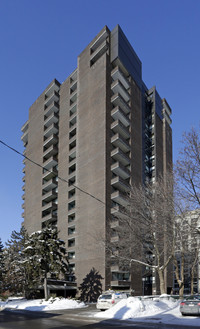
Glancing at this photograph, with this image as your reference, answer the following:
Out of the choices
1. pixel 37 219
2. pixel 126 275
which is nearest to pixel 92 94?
pixel 37 219

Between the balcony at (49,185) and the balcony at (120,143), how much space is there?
1598cm

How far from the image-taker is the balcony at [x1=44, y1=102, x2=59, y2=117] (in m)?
73.5

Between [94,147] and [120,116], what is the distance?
7948 millimetres

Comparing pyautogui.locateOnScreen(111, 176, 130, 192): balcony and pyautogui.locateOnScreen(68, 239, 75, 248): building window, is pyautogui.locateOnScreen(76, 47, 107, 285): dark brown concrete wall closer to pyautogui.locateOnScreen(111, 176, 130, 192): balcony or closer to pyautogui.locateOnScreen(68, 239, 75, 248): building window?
pyautogui.locateOnScreen(111, 176, 130, 192): balcony

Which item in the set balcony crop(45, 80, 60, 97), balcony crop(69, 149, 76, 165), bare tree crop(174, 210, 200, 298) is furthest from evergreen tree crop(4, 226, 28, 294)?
balcony crop(45, 80, 60, 97)

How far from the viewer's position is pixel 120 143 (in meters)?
60.2

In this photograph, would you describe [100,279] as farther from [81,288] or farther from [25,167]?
[25,167]

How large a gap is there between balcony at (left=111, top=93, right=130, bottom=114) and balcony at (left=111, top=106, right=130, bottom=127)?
2168 mm

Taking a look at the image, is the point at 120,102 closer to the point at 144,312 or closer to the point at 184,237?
the point at 184,237

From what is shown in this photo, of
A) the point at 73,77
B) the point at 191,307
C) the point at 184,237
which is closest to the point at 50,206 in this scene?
the point at 73,77

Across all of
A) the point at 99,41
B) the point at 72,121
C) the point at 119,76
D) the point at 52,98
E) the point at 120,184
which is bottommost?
the point at 120,184

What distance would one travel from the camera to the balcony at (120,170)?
56.7 m

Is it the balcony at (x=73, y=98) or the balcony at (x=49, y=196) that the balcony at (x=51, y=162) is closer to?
the balcony at (x=49, y=196)

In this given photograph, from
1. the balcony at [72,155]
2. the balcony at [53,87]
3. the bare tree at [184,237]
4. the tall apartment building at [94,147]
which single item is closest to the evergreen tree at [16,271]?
the tall apartment building at [94,147]
